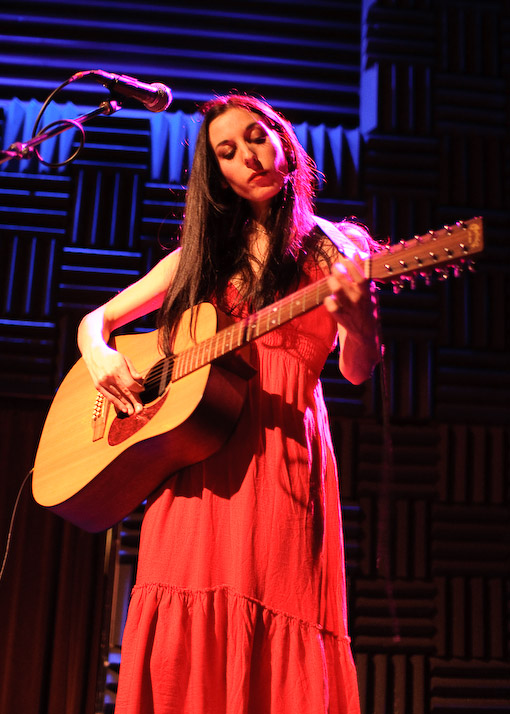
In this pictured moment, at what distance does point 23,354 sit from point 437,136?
240 centimetres

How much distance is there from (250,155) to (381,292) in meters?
1.84

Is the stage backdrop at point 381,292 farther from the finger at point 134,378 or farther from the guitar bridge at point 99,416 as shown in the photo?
the finger at point 134,378

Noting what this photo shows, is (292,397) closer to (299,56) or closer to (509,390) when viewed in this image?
(509,390)

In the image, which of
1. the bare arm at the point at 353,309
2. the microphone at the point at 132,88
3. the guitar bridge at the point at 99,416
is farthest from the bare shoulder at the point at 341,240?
the guitar bridge at the point at 99,416

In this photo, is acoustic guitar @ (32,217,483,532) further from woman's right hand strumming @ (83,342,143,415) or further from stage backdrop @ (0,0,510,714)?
stage backdrop @ (0,0,510,714)

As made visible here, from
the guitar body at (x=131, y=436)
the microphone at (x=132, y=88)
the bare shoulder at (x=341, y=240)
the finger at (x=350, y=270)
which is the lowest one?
the guitar body at (x=131, y=436)

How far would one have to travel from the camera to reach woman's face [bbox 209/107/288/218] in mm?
1983

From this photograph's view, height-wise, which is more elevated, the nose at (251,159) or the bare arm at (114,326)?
the nose at (251,159)

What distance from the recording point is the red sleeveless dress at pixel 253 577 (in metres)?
1.58

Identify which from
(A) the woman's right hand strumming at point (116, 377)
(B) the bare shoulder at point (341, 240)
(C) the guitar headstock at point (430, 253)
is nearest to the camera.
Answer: (C) the guitar headstock at point (430, 253)

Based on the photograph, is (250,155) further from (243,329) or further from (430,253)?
(430,253)

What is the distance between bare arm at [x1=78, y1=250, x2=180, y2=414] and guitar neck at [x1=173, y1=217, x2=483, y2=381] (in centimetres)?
33

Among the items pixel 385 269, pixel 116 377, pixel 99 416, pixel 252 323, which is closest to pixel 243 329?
pixel 252 323

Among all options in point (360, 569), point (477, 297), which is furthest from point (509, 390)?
point (360, 569)
